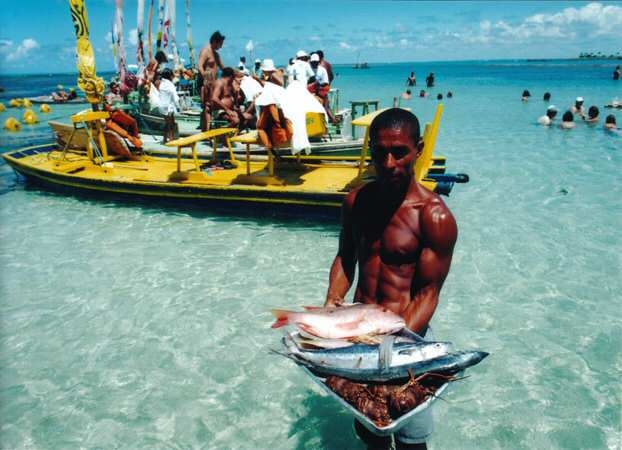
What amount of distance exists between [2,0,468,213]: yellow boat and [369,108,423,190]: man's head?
17.0ft

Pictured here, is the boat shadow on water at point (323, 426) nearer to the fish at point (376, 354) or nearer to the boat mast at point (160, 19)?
the fish at point (376, 354)

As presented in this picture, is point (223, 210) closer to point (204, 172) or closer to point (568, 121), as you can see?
point (204, 172)

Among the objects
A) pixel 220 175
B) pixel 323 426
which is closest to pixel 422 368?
pixel 323 426

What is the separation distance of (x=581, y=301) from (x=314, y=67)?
11.5 metres

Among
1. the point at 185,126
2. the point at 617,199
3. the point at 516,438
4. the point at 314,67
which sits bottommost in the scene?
the point at 516,438

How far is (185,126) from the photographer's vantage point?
50.5 ft

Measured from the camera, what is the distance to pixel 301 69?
1365 cm

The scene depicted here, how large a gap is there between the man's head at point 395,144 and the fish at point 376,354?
2.75 ft

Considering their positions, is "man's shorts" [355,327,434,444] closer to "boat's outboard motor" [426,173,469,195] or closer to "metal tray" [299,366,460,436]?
"metal tray" [299,366,460,436]

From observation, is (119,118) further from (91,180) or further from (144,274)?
(144,274)

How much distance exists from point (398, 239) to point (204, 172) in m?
7.99

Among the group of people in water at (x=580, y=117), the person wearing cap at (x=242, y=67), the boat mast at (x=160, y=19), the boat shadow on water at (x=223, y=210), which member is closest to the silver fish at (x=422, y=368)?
the boat shadow on water at (x=223, y=210)

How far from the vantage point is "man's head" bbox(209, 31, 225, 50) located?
41.0 feet

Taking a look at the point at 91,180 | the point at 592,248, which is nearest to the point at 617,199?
the point at 592,248
